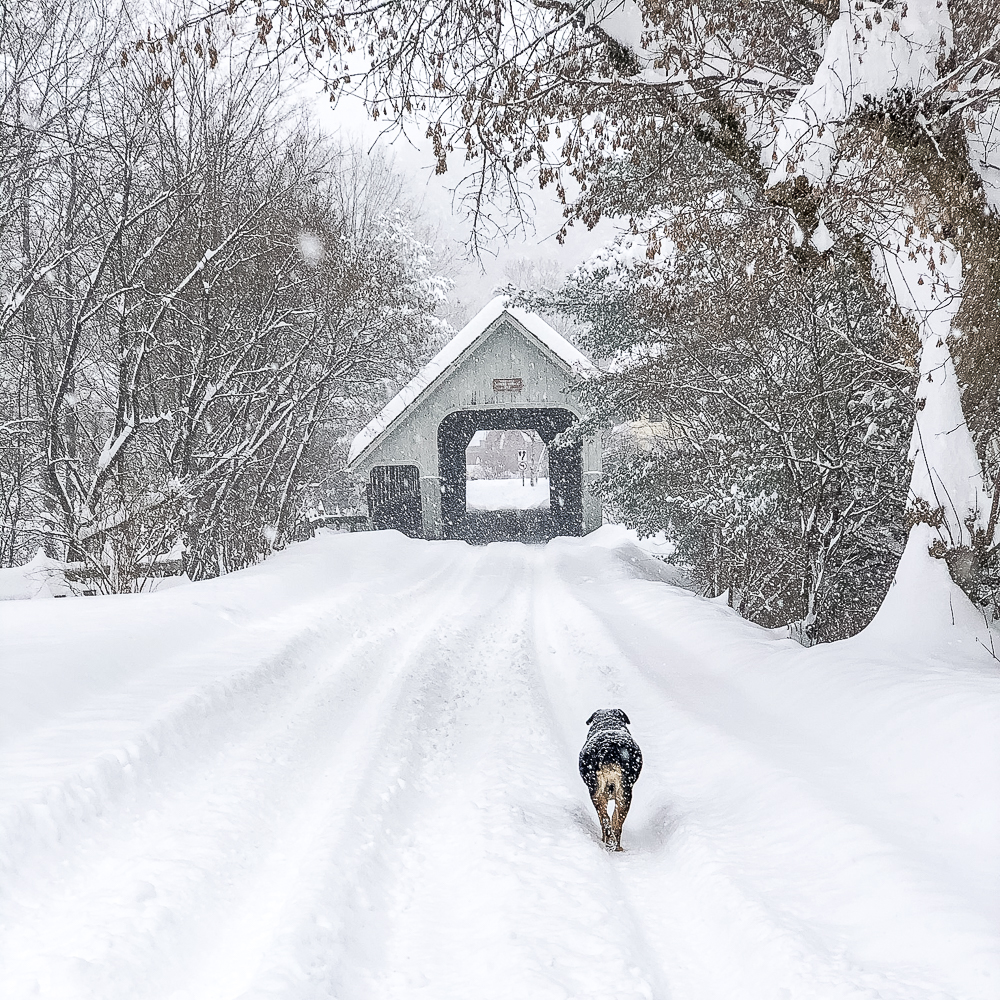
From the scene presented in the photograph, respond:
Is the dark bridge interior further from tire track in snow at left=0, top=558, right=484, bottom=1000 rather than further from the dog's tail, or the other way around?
the dog's tail

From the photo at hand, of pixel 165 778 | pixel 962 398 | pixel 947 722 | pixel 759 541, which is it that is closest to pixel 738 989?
pixel 947 722

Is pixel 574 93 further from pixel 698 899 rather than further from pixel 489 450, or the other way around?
pixel 489 450

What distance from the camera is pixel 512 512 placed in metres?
33.2

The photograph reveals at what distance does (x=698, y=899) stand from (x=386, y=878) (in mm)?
1613

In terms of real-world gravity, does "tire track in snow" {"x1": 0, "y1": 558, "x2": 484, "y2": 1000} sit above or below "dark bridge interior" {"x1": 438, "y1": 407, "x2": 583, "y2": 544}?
below

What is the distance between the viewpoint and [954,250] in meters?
6.38

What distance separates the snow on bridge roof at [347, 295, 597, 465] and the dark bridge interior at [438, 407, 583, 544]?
2.13 metres

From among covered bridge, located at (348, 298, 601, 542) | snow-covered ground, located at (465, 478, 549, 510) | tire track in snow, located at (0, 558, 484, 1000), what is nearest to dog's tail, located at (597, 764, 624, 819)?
tire track in snow, located at (0, 558, 484, 1000)

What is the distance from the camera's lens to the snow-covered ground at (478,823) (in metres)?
3.30

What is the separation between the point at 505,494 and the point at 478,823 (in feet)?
167

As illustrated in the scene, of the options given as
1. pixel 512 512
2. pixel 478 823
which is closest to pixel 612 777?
pixel 478 823

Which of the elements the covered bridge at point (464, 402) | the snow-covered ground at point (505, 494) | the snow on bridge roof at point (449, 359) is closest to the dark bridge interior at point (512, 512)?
the covered bridge at point (464, 402)

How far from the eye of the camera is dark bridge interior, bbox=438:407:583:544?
30.1 metres

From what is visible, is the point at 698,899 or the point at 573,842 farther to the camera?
the point at 573,842
